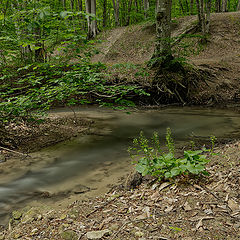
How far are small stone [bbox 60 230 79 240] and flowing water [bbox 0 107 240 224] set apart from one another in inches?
45.1

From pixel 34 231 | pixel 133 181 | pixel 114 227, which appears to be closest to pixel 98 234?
pixel 114 227

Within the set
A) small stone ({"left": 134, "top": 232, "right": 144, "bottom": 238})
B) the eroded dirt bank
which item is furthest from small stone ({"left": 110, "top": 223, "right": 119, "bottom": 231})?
small stone ({"left": 134, "top": 232, "right": 144, "bottom": 238})

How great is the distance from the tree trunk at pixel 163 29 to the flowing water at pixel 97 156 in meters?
3.33

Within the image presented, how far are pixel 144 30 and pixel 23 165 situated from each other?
58.5 feet

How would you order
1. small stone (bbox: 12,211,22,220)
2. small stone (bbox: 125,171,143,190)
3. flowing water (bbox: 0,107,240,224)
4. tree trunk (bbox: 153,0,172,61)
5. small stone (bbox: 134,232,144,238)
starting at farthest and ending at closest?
tree trunk (bbox: 153,0,172,61)
flowing water (bbox: 0,107,240,224)
small stone (bbox: 125,171,143,190)
small stone (bbox: 12,211,22,220)
small stone (bbox: 134,232,144,238)

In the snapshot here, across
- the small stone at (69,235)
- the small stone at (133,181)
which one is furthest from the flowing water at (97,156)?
the small stone at (69,235)

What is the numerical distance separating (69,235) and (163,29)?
10.5 metres

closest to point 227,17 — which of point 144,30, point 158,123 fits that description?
point 144,30

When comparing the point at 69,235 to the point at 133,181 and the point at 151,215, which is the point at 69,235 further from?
the point at 133,181

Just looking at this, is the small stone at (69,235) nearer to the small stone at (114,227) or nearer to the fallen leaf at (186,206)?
the small stone at (114,227)

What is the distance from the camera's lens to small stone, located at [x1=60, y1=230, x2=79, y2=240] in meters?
2.24

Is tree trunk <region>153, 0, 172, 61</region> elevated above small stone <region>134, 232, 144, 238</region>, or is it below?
above

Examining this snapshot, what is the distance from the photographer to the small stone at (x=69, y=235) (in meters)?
2.24

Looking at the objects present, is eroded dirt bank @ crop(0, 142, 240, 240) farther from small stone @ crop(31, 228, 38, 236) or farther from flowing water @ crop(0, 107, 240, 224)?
flowing water @ crop(0, 107, 240, 224)
